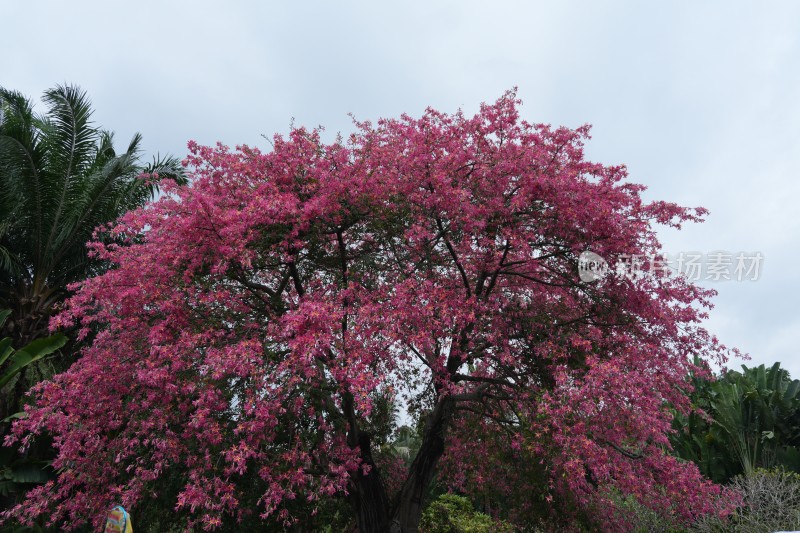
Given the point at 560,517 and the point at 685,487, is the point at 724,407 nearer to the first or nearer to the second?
the point at 560,517

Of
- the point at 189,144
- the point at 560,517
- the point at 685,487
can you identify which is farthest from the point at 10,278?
the point at 685,487

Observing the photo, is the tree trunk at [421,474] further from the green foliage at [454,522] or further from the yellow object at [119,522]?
the yellow object at [119,522]

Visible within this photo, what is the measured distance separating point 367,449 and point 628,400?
5.14 metres

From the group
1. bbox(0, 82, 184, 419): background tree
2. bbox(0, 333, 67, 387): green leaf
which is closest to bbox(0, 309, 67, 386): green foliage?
bbox(0, 333, 67, 387): green leaf

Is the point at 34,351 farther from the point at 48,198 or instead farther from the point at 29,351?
the point at 48,198

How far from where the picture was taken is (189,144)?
9.98m

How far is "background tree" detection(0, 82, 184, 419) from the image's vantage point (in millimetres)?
14836

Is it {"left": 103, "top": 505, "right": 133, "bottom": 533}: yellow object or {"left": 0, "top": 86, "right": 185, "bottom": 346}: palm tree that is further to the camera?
{"left": 0, "top": 86, "right": 185, "bottom": 346}: palm tree

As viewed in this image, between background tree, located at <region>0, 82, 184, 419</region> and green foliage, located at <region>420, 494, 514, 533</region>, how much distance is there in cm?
1152

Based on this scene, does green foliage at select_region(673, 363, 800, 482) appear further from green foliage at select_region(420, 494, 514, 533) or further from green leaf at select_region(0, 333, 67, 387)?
green leaf at select_region(0, 333, 67, 387)

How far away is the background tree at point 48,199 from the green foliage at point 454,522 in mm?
11521

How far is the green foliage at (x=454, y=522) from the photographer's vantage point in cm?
1525

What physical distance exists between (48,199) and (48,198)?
3cm

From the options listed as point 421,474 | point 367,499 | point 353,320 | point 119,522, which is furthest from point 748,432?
point 119,522
